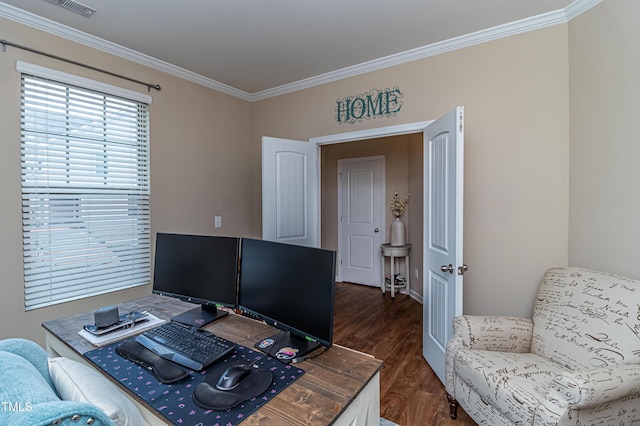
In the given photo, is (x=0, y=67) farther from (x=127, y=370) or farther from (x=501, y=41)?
(x=501, y=41)

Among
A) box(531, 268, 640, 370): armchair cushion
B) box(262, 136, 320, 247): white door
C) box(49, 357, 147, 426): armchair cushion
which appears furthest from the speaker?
box(531, 268, 640, 370): armchair cushion

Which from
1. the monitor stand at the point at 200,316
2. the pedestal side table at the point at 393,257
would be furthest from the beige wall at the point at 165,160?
the pedestal side table at the point at 393,257

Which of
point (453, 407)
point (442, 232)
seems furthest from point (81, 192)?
point (453, 407)

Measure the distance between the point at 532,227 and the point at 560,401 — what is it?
1.29 metres

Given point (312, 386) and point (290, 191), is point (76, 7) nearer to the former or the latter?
point (290, 191)

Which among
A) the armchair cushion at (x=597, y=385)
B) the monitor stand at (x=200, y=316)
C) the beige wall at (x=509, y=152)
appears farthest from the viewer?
the beige wall at (x=509, y=152)

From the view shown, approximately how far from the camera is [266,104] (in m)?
3.71

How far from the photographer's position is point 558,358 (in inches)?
66.2

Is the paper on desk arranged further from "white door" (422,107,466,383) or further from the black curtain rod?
the black curtain rod

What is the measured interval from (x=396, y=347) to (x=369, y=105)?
7.75 ft

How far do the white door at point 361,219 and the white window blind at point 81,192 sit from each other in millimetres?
3057

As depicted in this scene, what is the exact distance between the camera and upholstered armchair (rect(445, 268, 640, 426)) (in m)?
1.28

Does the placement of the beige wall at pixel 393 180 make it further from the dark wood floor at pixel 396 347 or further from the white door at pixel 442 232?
the white door at pixel 442 232

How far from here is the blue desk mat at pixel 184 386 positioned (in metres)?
0.84
